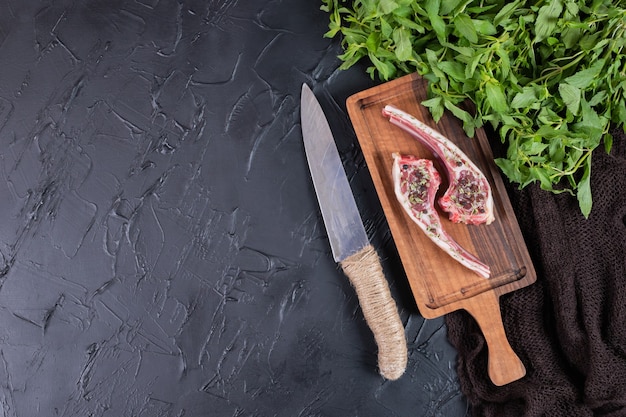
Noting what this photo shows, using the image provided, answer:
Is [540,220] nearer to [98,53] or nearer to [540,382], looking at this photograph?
[540,382]

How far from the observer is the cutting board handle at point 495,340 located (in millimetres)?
1062

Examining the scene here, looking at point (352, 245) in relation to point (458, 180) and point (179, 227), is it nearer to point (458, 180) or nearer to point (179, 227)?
point (458, 180)

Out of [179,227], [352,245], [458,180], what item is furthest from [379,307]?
[179,227]

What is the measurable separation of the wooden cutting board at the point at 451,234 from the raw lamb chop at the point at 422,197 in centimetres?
4

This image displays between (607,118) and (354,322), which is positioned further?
(354,322)

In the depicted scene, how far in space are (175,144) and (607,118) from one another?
752mm

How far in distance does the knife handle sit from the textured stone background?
40 millimetres

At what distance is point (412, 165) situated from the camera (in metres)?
1.04

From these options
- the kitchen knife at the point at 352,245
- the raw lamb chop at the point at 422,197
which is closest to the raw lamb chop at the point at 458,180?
the raw lamb chop at the point at 422,197

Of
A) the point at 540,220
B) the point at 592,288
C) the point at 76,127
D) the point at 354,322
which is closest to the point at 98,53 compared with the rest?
the point at 76,127

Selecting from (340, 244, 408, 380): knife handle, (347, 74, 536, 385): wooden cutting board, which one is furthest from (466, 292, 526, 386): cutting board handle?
(340, 244, 408, 380): knife handle

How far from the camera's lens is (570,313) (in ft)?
3.46

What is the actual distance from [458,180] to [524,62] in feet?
0.74

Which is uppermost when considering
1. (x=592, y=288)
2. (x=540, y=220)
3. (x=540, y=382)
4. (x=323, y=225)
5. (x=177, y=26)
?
(x=177, y=26)
